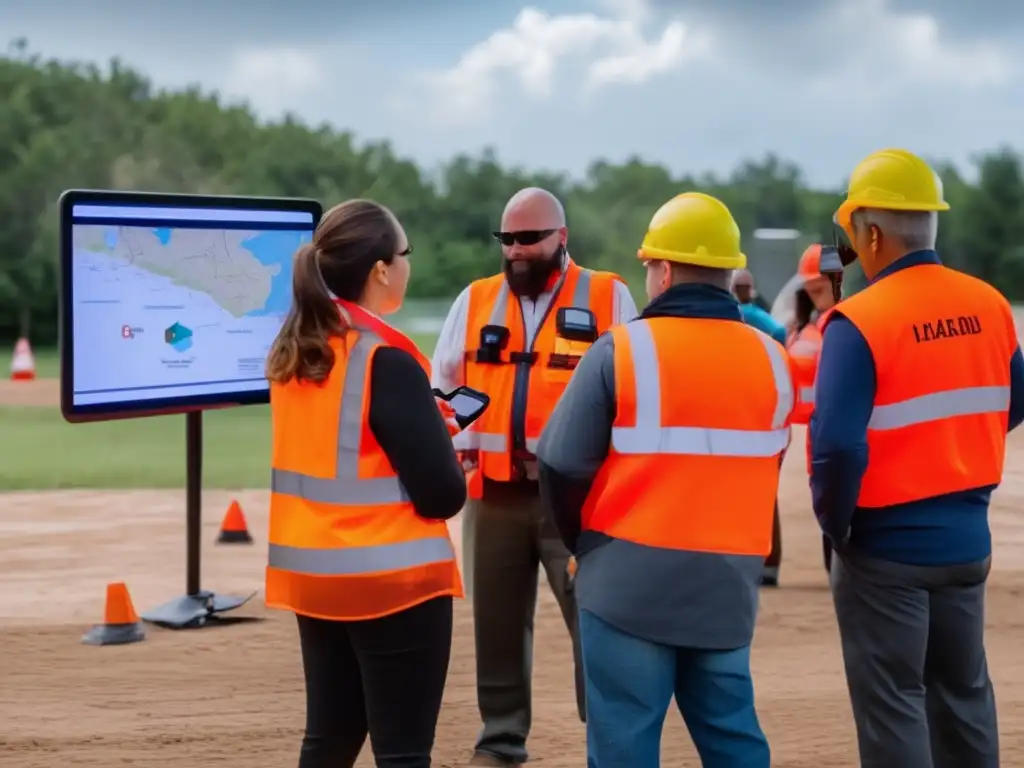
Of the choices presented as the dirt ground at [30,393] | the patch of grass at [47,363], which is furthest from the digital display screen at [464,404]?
the patch of grass at [47,363]

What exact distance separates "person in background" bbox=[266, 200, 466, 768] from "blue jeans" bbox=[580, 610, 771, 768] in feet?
1.46

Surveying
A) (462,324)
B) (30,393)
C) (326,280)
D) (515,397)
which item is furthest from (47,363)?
(326,280)

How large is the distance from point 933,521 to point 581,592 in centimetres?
105

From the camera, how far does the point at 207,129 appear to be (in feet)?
272

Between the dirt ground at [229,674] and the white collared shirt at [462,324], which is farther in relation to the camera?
the dirt ground at [229,674]

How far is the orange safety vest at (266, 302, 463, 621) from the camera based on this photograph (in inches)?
159

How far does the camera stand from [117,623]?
826cm

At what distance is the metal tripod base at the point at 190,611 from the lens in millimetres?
8586

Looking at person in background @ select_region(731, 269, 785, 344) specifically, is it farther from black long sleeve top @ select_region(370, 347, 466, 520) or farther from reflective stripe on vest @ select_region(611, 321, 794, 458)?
black long sleeve top @ select_region(370, 347, 466, 520)

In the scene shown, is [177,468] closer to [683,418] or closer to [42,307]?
[683,418]

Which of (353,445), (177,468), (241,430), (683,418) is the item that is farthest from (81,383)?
(241,430)

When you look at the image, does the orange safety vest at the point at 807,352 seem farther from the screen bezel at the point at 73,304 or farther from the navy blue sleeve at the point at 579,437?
the navy blue sleeve at the point at 579,437

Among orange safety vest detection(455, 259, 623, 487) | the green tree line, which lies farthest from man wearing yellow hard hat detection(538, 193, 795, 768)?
the green tree line

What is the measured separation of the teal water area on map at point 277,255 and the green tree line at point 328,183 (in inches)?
1973
